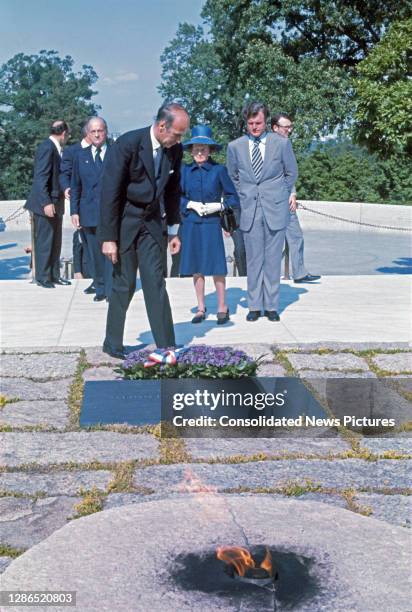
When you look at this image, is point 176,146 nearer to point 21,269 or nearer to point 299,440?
point 299,440

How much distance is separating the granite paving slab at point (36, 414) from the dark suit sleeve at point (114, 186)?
47.8 inches

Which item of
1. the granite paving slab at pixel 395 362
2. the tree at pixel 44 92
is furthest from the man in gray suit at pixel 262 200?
the tree at pixel 44 92

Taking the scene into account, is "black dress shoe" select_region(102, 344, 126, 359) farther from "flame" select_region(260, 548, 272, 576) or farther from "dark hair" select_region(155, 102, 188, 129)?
"flame" select_region(260, 548, 272, 576)

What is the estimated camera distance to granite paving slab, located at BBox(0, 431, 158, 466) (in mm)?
4941

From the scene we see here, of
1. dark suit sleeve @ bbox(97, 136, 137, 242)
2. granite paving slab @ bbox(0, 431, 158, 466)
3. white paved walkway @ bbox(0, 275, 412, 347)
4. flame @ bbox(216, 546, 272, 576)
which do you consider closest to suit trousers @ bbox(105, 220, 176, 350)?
dark suit sleeve @ bbox(97, 136, 137, 242)

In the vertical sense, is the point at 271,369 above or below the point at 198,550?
below

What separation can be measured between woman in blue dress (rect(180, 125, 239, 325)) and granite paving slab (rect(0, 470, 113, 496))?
12.3 feet

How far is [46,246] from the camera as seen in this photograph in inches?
411

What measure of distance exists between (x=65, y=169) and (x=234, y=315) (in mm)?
2394

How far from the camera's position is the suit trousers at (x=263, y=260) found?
8.52m

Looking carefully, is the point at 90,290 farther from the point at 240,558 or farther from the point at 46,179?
the point at 240,558

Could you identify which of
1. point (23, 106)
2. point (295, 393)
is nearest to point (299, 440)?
point (295, 393)

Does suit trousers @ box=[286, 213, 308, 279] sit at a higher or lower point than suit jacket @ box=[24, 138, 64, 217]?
lower

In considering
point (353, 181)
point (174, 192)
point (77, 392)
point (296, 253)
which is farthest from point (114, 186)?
point (353, 181)
